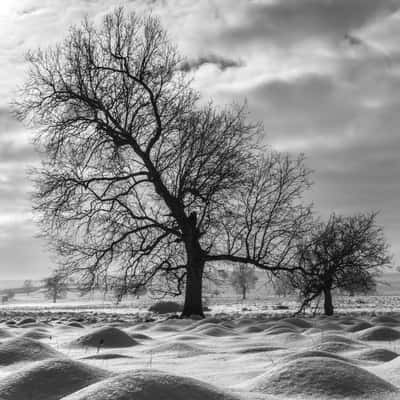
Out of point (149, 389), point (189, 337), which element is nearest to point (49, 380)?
point (149, 389)

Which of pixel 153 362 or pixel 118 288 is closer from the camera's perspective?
pixel 153 362

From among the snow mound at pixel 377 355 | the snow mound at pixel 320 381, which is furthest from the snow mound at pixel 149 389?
the snow mound at pixel 377 355

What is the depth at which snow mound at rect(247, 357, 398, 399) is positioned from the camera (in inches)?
104

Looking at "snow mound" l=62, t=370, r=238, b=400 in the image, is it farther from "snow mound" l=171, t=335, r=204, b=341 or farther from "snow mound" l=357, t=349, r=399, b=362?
"snow mound" l=171, t=335, r=204, b=341

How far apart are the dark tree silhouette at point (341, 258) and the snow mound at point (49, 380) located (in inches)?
421

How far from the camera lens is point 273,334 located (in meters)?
6.45

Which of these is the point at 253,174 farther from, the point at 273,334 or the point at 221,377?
the point at 221,377

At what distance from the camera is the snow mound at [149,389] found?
7.08ft

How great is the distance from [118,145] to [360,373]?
11.6 metres

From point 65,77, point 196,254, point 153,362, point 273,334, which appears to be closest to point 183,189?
point 196,254

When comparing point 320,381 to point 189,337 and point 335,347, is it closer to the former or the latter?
point 335,347

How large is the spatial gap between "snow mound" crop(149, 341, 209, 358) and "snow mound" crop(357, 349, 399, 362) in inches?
56.1

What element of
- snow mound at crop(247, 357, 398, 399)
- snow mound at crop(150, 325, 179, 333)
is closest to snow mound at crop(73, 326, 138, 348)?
snow mound at crop(150, 325, 179, 333)

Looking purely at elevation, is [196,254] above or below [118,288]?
above
